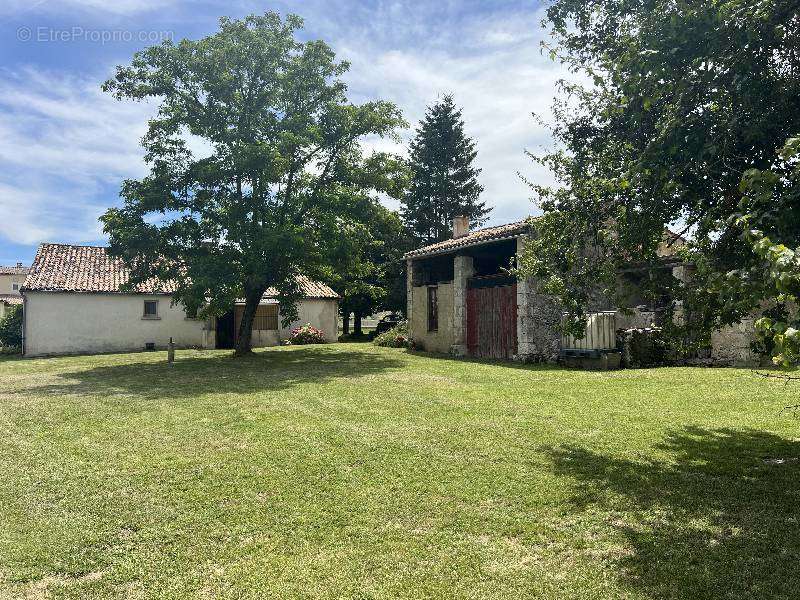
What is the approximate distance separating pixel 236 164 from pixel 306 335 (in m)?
14.8

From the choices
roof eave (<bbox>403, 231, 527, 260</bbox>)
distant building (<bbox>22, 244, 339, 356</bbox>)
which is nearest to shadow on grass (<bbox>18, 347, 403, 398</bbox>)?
roof eave (<bbox>403, 231, 527, 260</bbox>)

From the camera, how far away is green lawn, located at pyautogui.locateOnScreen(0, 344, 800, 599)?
360 cm

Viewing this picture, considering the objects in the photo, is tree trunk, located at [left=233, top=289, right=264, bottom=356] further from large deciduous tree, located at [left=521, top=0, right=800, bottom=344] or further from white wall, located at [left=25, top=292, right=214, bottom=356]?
large deciduous tree, located at [left=521, top=0, right=800, bottom=344]

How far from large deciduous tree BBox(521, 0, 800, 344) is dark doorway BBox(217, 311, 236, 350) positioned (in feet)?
81.8

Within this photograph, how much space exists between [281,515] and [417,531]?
122cm

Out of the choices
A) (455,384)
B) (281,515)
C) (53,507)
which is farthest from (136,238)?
(281,515)

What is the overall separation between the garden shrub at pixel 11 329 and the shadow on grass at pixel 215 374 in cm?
→ 1156

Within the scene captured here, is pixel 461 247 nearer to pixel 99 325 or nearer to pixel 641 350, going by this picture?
pixel 641 350

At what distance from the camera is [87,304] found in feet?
84.9

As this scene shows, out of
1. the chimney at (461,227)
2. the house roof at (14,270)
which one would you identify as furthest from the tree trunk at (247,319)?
the house roof at (14,270)

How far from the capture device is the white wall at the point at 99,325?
2494 centimetres

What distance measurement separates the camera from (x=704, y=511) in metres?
4.67

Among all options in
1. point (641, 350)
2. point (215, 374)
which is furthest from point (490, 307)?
point (215, 374)

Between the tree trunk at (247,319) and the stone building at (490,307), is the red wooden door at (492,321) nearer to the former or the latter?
the stone building at (490,307)
